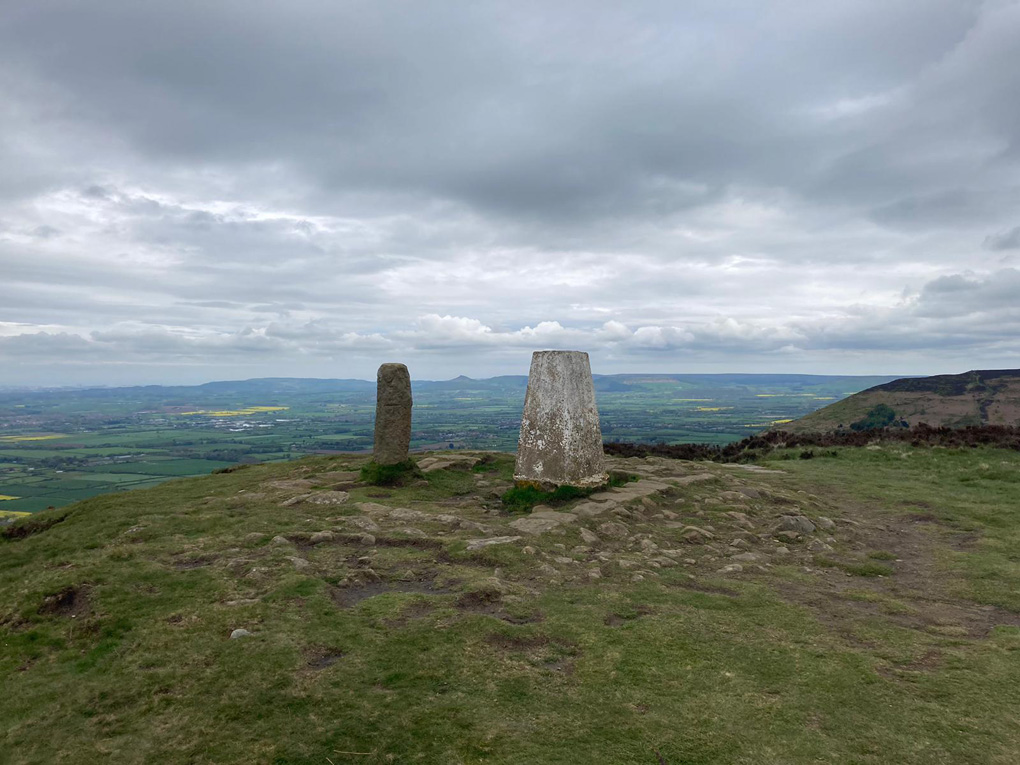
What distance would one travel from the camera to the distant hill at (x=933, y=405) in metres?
37.3

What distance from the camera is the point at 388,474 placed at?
1506 centimetres

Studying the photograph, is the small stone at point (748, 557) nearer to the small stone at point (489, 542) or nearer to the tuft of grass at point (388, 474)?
the small stone at point (489, 542)

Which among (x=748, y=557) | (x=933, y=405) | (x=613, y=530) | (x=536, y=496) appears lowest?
(x=748, y=557)

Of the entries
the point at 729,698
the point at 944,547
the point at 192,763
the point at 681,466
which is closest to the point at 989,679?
the point at 729,698

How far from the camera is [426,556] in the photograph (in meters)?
9.30

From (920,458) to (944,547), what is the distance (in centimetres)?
1144

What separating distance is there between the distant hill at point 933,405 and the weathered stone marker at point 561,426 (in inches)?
1184

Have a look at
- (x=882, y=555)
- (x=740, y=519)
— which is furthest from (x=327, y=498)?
(x=882, y=555)

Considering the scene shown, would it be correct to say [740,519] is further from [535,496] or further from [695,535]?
[535,496]

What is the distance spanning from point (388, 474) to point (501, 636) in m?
9.18

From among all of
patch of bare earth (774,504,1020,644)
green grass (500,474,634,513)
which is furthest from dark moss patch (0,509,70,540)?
patch of bare earth (774,504,1020,644)

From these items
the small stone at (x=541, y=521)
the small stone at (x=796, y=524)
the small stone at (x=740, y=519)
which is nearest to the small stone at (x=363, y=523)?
the small stone at (x=541, y=521)

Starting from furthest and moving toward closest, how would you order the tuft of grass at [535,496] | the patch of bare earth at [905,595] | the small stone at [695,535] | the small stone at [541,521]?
the tuft of grass at [535,496] → the small stone at [695,535] → the small stone at [541,521] → the patch of bare earth at [905,595]

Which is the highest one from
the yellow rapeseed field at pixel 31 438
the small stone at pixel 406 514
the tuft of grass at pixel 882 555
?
the small stone at pixel 406 514
